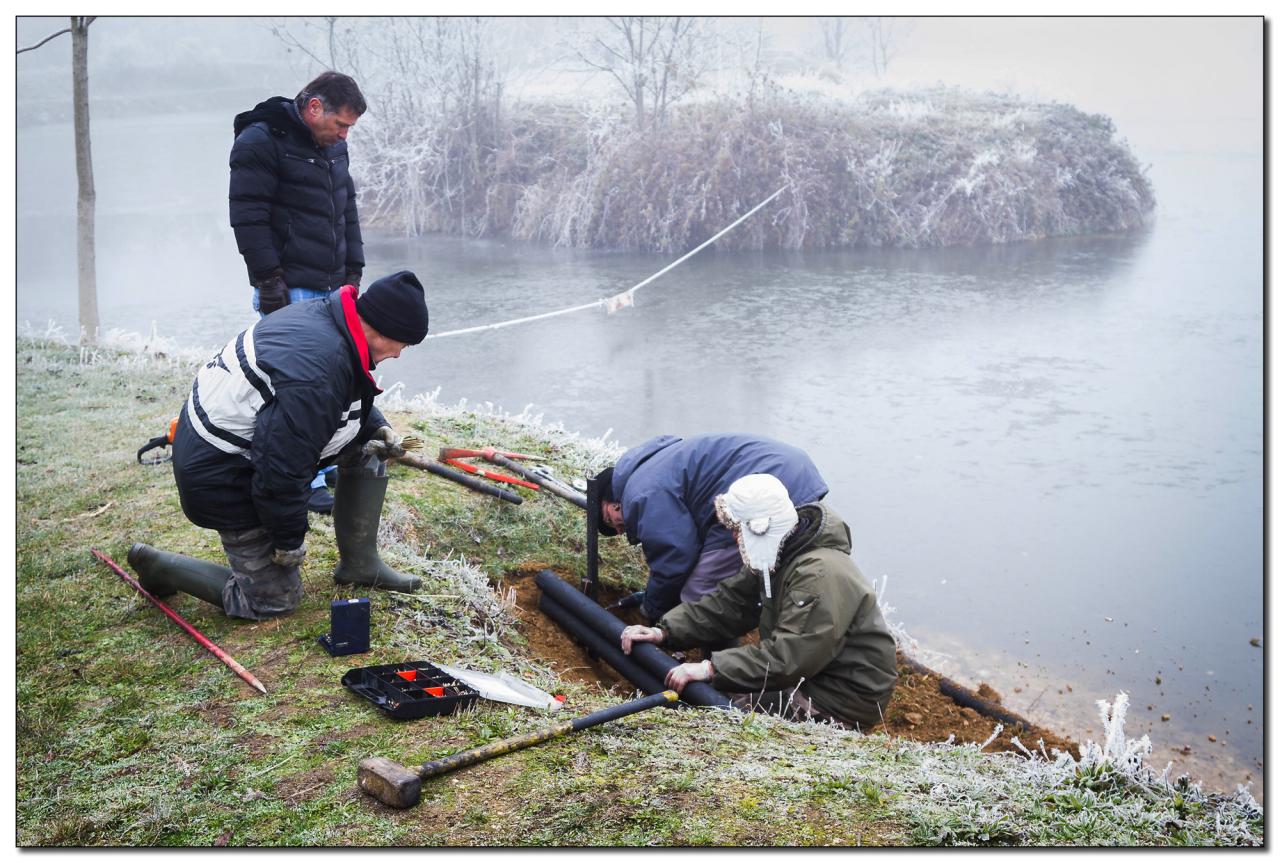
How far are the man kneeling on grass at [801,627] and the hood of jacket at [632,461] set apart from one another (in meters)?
0.93

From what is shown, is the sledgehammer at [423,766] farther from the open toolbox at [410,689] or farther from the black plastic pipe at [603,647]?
the black plastic pipe at [603,647]

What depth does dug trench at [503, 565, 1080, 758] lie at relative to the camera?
459 centimetres

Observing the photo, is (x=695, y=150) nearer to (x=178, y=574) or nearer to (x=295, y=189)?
(x=295, y=189)

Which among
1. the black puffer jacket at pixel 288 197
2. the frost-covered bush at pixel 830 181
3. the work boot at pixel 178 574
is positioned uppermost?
the frost-covered bush at pixel 830 181

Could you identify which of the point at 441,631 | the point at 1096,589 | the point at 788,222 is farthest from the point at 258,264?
the point at 788,222

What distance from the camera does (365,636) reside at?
3936mm

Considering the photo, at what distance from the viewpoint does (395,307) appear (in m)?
3.62

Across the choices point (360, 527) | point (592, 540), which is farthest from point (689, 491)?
point (360, 527)

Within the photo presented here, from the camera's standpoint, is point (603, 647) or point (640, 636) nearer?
point (640, 636)

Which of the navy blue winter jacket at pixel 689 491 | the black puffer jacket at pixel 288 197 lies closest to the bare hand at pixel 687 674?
the navy blue winter jacket at pixel 689 491

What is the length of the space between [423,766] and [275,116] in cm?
345

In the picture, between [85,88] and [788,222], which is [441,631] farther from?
[788,222]

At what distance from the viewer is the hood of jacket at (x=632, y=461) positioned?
16.4 feet

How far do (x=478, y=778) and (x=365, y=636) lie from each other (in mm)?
1154
